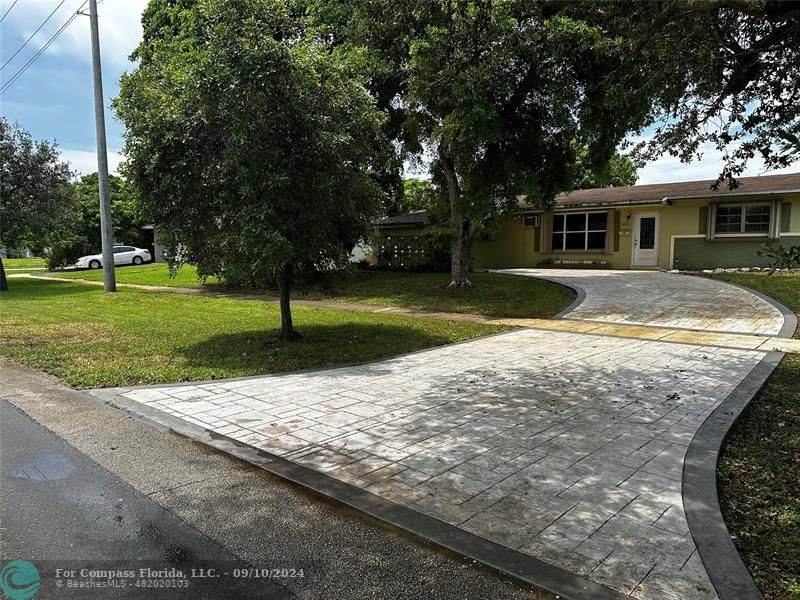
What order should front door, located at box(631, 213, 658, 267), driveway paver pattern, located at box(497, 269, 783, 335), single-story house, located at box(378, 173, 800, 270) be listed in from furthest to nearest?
front door, located at box(631, 213, 658, 267), single-story house, located at box(378, 173, 800, 270), driveway paver pattern, located at box(497, 269, 783, 335)

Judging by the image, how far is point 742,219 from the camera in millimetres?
18391

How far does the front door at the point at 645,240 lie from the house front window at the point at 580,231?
47.3 inches

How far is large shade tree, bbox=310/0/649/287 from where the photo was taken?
8.24m

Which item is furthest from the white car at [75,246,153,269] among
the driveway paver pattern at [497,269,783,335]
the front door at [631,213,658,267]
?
the front door at [631,213,658,267]

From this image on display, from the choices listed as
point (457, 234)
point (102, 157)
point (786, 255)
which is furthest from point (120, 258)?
point (786, 255)

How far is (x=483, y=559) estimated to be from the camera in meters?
2.76

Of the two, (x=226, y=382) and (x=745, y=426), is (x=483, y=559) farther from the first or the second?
(x=226, y=382)

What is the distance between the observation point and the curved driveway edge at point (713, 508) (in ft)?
8.39

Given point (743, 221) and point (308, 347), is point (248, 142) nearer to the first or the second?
point (308, 347)

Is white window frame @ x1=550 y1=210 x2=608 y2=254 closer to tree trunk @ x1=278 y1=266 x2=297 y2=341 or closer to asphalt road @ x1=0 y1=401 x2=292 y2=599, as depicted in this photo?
tree trunk @ x1=278 y1=266 x2=297 y2=341

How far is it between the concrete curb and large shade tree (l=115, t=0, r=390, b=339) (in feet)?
11.2

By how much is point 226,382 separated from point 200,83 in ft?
13.4

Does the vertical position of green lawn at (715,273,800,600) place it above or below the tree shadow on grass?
below

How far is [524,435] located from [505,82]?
23.8 feet
